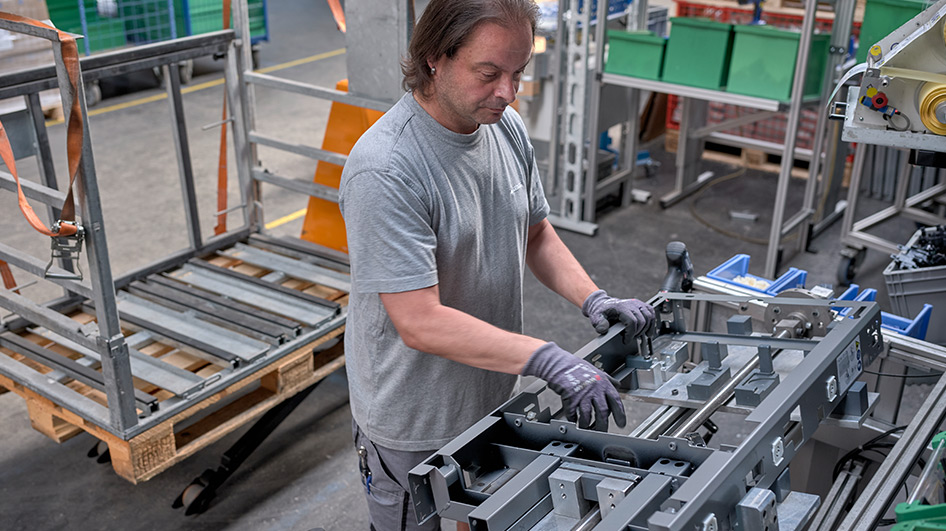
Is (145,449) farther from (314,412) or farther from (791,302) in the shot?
(791,302)

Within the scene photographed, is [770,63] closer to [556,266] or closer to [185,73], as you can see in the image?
[556,266]

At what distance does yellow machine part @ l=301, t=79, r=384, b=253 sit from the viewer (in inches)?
170

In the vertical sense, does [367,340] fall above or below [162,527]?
above

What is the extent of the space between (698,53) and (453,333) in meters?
4.11

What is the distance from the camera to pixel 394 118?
6.68ft

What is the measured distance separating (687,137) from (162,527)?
4783mm

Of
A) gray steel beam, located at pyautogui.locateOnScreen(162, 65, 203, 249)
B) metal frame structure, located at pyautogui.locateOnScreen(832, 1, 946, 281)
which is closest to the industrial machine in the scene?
metal frame structure, located at pyautogui.locateOnScreen(832, 1, 946, 281)

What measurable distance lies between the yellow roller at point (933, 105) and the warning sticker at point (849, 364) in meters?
0.93

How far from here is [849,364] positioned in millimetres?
2045

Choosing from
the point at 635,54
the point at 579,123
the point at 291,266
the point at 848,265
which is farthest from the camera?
the point at 579,123

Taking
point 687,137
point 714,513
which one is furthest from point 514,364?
point 687,137

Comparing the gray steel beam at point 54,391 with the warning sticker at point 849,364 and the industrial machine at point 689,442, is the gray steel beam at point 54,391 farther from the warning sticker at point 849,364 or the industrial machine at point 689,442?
the warning sticker at point 849,364

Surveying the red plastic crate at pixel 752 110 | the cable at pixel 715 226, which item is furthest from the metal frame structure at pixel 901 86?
the red plastic crate at pixel 752 110

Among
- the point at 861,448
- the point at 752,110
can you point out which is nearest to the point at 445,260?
the point at 861,448
